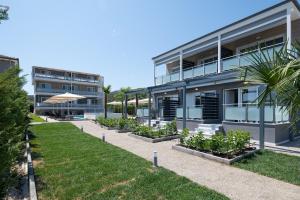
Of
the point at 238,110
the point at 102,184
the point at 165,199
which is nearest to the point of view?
the point at 165,199

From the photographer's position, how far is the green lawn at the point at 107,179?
18.1 ft

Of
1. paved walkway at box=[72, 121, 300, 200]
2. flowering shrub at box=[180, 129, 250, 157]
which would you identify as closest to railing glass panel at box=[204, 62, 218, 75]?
flowering shrub at box=[180, 129, 250, 157]

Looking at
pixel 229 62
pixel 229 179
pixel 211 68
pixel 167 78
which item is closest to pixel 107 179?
pixel 229 179

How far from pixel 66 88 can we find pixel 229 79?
147ft

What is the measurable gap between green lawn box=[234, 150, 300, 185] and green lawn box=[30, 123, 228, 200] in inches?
104

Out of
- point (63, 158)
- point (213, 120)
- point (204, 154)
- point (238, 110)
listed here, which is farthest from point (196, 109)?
point (63, 158)

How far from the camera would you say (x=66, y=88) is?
168ft

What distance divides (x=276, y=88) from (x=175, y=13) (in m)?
15.7

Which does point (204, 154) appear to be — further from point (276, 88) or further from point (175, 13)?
point (175, 13)

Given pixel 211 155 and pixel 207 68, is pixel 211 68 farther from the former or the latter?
pixel 211 155

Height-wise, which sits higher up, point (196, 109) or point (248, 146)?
point (196, 109)

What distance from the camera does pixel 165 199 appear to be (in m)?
5.23

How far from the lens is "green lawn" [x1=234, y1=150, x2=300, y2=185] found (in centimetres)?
678

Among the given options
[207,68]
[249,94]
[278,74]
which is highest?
[207,68]
